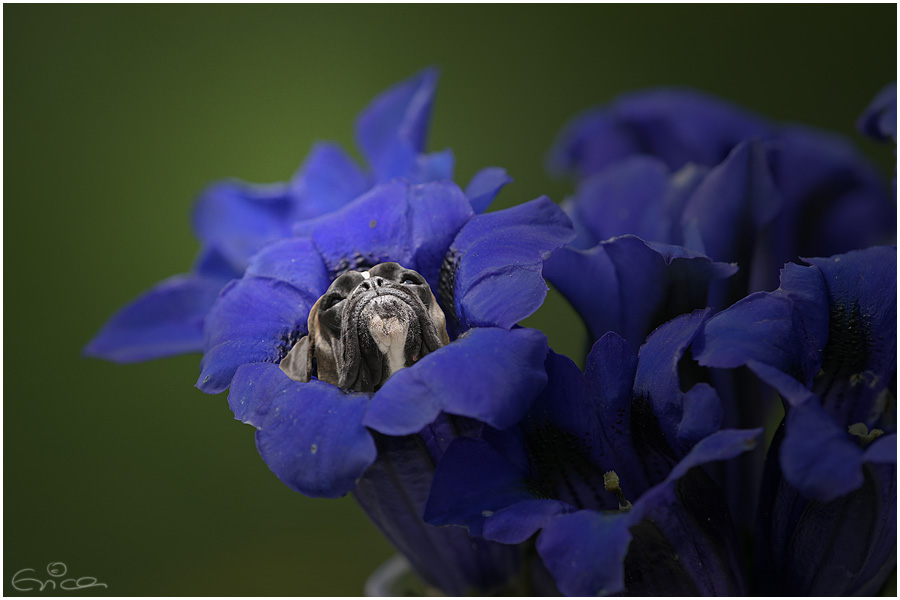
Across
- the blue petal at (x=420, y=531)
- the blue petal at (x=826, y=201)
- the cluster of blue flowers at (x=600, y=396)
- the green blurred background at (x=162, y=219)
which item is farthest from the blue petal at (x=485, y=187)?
the green blurred background at (x=162, y=219)

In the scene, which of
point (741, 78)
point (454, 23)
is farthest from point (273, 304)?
point (741, 78)

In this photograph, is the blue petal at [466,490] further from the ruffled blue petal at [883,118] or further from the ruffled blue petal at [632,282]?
the ruffled blue petal at [883,118]

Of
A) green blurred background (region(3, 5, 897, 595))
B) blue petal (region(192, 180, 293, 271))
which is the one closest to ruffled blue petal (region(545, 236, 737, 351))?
blue petal (region(192, 180, 293, 271))

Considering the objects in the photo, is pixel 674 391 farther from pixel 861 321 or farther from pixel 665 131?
pixel 665 131

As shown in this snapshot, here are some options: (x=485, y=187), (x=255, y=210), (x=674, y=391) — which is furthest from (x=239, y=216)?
(x=674, y=391)

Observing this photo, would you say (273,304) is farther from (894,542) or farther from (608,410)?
(894,542)

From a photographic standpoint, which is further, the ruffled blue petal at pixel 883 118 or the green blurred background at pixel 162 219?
the green blurred background at pixel 162 219

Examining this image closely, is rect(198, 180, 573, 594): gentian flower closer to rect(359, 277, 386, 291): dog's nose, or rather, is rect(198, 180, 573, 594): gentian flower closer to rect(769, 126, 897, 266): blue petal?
rect(359, 277, 386, 291): dog's nose

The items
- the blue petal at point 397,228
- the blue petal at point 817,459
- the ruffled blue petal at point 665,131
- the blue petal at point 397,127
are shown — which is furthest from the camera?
the ruffled blue petal at point 665,131
